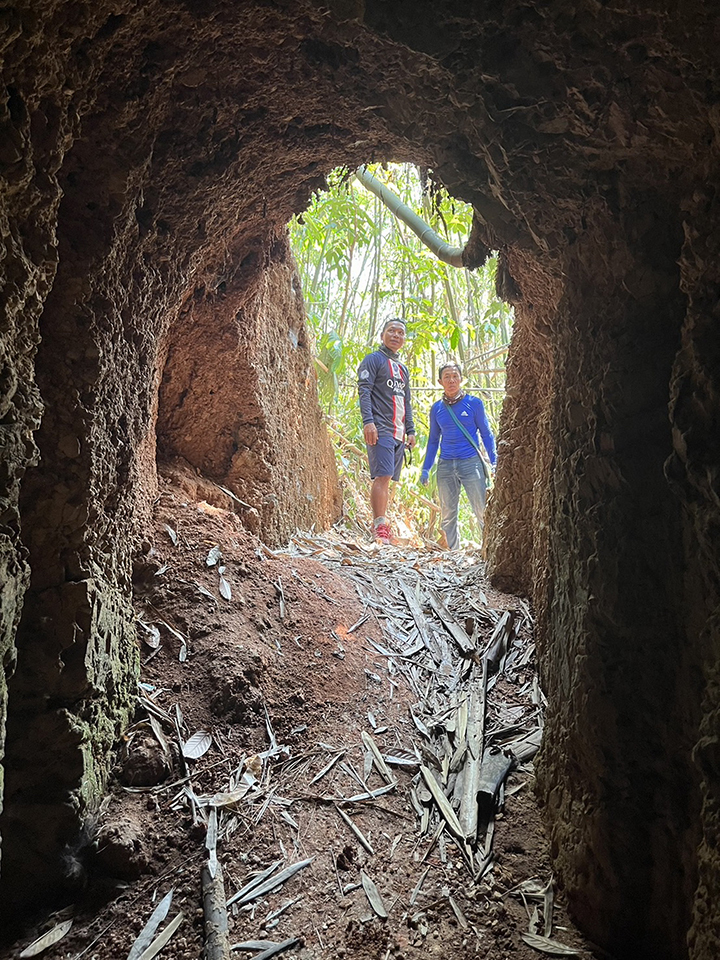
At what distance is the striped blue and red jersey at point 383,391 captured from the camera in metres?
5.99

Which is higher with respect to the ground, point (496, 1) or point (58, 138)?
point (496, 1)

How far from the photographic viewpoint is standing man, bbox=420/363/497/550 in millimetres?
6262

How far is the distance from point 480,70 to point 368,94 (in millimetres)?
522

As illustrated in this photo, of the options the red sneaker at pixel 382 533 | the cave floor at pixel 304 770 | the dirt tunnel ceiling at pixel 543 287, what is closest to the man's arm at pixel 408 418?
the red sneaker at pixel 382 533

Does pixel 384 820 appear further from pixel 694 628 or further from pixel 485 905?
pixel 694 628

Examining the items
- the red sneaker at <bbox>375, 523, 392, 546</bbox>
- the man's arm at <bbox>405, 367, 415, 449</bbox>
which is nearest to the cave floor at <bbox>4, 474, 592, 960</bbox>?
the red sneaker at <bbox>375, 523, 392, 546</bbox>

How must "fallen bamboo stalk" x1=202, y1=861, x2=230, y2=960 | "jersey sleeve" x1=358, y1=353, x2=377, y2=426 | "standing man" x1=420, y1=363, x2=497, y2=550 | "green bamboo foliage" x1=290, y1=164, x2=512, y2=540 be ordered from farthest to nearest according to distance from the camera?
"green bamboo foliage" x1=290, y1=164, x2=512, y2=540
"standing man" x1=420, y1=363, x2=497, y2=550
"jersey sleeve" x1=358, y1=353, x2=377, y2=426
"fallen bamboo stalk" x1=202, y1=861, x2=230, y2=960

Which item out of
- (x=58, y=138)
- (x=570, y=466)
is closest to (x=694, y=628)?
(x=570, y=466)

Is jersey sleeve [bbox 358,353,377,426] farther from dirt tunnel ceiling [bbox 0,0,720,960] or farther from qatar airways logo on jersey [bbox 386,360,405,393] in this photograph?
dirt tunnel ceiling [bbox 0,0,720,960]

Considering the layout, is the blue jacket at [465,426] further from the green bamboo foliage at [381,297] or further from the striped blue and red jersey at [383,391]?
the green bamboo foliage at [381,297]

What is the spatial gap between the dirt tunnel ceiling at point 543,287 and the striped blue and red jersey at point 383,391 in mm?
3497

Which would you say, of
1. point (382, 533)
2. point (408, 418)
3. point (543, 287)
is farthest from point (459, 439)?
point (543, 287)

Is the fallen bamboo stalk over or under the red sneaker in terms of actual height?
under

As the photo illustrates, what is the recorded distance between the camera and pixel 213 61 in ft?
6.17
